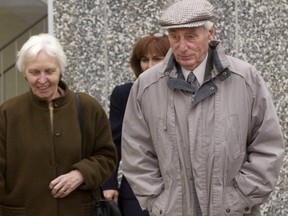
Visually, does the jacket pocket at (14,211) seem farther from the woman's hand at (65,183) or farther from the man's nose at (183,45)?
the man's nose at (183,45)

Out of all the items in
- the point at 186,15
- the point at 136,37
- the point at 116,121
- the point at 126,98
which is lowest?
the point at 116,121

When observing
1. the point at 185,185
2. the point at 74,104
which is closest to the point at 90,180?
the point at 74,104

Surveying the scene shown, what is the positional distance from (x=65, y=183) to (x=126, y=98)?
0.85 m

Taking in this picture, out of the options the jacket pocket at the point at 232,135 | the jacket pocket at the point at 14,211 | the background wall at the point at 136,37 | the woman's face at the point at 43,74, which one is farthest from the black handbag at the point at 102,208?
the background wall at the point at 136,37

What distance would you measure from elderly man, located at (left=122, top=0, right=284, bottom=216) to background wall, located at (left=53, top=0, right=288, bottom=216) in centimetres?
227

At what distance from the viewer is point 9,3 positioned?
10336 millimetres

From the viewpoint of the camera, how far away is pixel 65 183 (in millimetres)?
4551

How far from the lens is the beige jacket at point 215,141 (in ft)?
13.3

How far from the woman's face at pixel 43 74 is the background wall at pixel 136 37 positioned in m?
1.81

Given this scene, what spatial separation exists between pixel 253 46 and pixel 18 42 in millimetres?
4406

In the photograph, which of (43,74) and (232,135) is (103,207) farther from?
(232,135)

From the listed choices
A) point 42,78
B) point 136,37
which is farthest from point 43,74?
point 136,37

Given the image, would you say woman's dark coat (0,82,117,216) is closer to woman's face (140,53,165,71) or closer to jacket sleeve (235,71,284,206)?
woman's face (140,53,165,71)

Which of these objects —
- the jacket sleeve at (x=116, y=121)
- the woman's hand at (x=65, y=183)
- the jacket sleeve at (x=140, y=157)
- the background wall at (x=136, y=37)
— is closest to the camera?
the jacket sleeve at (x=140, y=157)
